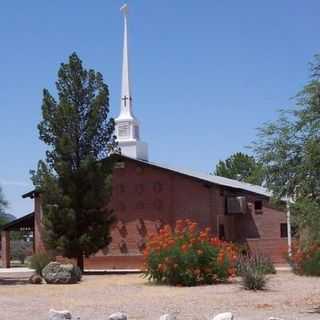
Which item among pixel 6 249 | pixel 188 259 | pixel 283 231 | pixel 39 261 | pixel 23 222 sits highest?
pixel 23 222

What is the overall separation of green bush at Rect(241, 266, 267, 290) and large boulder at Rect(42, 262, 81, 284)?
911 centimetres

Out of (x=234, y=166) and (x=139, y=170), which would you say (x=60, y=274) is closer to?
(x=139, y=170)

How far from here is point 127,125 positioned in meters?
51.3

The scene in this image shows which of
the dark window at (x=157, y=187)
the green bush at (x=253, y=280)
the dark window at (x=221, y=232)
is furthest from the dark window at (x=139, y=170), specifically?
the green bush at (x=253, y=280)

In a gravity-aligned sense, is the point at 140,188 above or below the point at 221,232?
above

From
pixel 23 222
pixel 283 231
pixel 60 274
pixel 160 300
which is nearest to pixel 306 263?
pixel 60 274

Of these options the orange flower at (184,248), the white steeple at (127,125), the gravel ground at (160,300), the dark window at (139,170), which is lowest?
the gravel ground at (160,300)

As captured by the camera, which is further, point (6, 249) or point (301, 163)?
point (6, 249)

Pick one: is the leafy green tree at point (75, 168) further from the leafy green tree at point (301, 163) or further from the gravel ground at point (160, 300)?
the leafy green tree at point (301, 163)

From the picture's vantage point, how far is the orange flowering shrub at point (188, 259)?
29078 mm

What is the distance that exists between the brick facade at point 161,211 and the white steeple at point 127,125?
1.66 meters

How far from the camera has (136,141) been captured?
50.9 metres

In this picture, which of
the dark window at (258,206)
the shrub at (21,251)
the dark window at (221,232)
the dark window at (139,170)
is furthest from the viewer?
the shrub at (21,251)

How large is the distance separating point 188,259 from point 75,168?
39.9 ft
